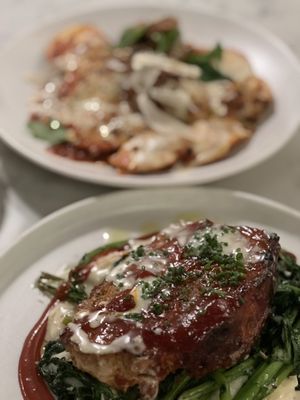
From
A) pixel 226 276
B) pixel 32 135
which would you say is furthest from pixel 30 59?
pixel 226 276

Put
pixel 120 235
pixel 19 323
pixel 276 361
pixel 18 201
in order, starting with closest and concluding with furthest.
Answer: pixel 276 361 → pixel 19 323 → pixel 120 235 → pixel 18 201

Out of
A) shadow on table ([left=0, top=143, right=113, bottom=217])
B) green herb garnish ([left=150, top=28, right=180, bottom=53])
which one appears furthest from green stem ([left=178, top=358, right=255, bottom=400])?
green herb garnish ([left=150, top=28, right=180, bottom=53])

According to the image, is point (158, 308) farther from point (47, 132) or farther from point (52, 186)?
point (47, 132)

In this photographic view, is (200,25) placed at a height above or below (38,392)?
above

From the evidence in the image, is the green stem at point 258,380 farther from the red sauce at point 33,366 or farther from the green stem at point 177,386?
the red sauce at point 33,366

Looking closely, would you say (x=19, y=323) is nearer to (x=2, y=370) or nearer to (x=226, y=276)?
(x=2, y=370)

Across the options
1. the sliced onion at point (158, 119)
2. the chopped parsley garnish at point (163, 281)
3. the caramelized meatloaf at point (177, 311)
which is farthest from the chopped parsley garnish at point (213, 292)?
the sliced onion at point (158, 119)

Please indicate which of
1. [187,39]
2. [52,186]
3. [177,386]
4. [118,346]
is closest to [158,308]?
[118,346]
